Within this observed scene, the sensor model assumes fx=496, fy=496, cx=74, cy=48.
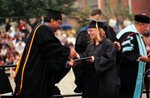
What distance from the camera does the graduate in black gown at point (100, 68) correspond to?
6723mm

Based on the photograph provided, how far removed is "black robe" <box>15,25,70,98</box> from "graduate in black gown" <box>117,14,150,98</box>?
970 millimetres

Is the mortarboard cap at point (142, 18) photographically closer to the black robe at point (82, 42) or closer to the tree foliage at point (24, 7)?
the black robe at point (82, 42)

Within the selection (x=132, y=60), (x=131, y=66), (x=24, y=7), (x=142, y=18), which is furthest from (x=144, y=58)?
(x=24, y=7)

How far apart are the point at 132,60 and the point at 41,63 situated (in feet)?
4.51

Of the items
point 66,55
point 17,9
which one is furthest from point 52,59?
point 17,9

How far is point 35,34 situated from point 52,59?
16.8 inches

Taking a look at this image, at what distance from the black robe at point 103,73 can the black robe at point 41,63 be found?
41cm

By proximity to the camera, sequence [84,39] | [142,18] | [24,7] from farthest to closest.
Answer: [24,7], [84,39], [142,18]

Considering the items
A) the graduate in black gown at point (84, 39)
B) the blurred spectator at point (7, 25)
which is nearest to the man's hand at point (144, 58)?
the graduate in black gown at point (84, 39)

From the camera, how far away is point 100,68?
6.68 meters

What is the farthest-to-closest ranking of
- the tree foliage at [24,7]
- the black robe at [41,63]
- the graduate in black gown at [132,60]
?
1. the tree foliage at [24,7]
2. the graduate in black gown at [132,60]
3. the black robe at [41,63]

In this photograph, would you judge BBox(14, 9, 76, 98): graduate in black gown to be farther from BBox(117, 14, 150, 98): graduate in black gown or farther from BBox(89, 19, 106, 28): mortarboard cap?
BBox(117, 14, 150, 98): graduate in black gown

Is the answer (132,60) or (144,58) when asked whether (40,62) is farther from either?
(144,58)

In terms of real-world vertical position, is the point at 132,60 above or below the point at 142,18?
below
